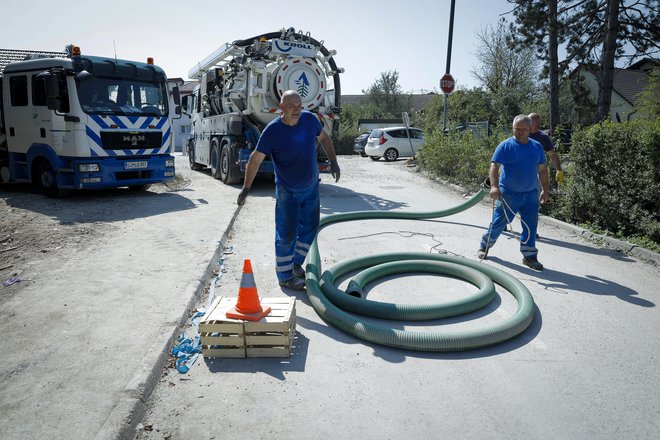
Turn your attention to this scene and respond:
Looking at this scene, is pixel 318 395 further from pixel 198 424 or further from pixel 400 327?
pixel 400 327

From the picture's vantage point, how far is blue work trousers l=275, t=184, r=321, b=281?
475cm

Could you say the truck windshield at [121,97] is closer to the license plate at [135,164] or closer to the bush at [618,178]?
the license plate at [135,164]

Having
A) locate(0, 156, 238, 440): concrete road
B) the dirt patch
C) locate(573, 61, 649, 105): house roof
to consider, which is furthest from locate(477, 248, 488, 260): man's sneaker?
locate(573, 61, 649, 105): house roof

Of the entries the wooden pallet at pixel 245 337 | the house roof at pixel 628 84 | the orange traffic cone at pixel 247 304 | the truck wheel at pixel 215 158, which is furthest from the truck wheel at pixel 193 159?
the house roof at pixel 628 84

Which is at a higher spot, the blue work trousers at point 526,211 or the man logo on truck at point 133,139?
the man logo on truck at point 133,139

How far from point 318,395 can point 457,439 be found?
906 millimetres

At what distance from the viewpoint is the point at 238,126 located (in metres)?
11.7

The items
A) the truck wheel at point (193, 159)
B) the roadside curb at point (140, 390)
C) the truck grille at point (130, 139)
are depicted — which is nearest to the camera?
the roadside curb at point (140, 390)

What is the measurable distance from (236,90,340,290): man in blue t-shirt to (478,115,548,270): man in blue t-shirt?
226cm

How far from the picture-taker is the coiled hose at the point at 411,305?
353 centimetres

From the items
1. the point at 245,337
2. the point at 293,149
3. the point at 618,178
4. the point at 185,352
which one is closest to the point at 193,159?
the point at 293,149

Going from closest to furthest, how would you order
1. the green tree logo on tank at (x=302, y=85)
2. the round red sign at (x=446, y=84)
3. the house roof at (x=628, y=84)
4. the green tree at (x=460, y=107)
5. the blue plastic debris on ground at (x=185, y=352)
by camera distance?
1. the blue plastic debris on ground at (x=185, y=352)
2. the green tree logo on tank at (x=302, y=85)
3. the round red sign at (x=446, y=84)
4. the green tree at (x=460, y=107)
5. the house roof at (x=628, y=84)

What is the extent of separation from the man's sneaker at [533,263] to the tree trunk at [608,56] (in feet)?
39.5

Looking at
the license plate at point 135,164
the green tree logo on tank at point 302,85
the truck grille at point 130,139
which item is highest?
the green tree logo on tank at point 302,85
